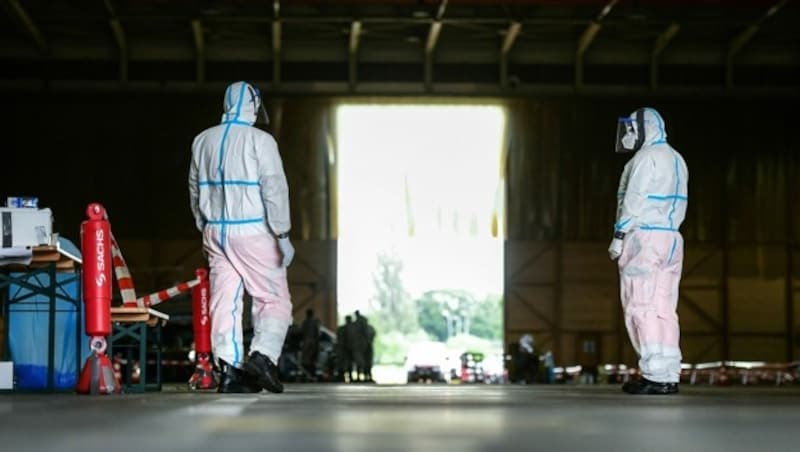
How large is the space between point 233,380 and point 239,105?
1948mm

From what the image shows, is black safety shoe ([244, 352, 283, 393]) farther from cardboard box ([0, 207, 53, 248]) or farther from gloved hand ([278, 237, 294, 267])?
cardboard box ([0, 207, 53, 248])

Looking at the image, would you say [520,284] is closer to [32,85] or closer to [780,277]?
[780,277]

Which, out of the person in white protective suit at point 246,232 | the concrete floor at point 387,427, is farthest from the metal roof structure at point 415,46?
the concrete floor at point 387,427

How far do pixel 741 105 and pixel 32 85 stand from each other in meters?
17.4

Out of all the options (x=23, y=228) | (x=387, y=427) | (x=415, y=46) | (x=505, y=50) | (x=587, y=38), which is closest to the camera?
(x=387, y=427)

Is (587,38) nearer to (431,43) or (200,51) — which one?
(431,43)

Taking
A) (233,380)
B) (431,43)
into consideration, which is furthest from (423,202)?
(233,380)

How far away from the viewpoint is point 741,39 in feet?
109

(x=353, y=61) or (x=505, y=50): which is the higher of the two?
(x=505, y=50)

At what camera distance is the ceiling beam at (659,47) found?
32.4 meters

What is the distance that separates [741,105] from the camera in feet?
112

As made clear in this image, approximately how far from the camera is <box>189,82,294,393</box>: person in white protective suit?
363 inches

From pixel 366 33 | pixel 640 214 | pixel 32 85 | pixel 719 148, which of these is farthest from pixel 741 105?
pixel 640 214

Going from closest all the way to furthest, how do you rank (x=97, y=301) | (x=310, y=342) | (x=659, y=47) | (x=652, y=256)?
(x=97, y=301) < (x=652, y=256) < (x=310, y=342) < (x=659, y=47)
